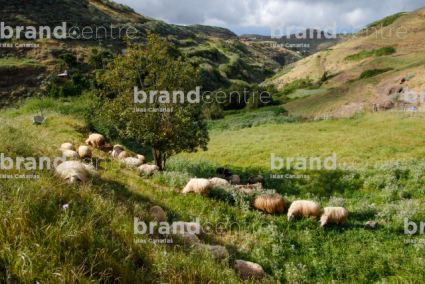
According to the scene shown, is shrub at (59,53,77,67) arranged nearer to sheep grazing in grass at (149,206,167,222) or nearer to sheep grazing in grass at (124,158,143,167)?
sheep grazing in grass at (124,158,143,167)

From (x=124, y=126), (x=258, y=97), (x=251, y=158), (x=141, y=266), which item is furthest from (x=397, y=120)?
(x=258, y=97)

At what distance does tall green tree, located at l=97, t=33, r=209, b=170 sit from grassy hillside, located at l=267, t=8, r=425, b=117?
74.9 feet

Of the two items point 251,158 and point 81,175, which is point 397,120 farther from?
point 81,175

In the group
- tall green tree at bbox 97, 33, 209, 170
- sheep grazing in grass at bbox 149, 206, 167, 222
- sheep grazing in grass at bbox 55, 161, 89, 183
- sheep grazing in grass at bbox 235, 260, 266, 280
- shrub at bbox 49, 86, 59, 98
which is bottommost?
sheep grazing in grass at bbox 235, 260, 266, 280

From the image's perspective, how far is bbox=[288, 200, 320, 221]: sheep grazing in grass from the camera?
705 centimetres

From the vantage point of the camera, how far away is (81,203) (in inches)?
187

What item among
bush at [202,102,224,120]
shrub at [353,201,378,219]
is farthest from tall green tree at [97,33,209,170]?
bush at [202,102,224,120]

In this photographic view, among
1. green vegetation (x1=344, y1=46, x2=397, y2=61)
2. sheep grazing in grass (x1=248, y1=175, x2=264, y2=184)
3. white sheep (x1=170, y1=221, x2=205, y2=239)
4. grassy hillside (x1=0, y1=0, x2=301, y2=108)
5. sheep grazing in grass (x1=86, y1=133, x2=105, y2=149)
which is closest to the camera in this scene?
white sheep (x1=170, y1=221, x2=205, y2=239)

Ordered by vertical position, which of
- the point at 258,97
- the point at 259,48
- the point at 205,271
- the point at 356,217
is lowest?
the point at 356,217

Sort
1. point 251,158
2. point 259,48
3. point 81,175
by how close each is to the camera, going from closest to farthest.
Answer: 1. point 81,175
2. point 251,158
3. point 259,48

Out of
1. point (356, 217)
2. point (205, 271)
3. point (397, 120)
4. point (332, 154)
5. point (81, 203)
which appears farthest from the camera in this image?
point (397, 120)

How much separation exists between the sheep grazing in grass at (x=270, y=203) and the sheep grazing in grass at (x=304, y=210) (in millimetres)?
407

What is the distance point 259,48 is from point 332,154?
583ft

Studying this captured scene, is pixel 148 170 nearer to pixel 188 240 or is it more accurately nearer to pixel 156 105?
pixel 156 105
